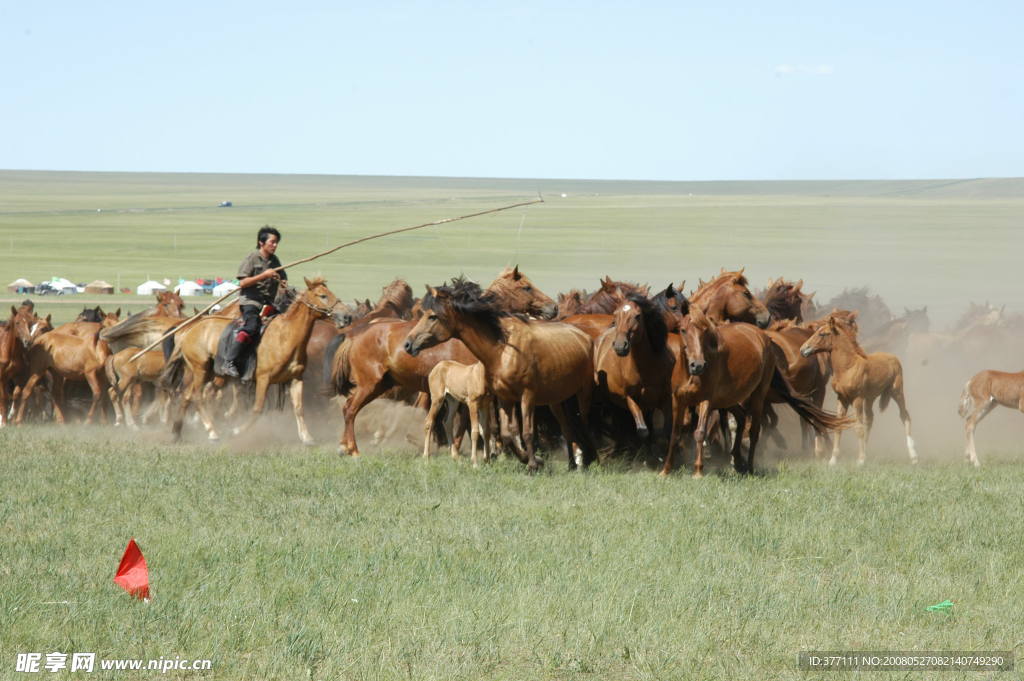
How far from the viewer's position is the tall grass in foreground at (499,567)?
6.84m

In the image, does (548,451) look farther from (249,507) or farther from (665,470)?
(249,507)

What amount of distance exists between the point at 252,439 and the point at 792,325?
6619 millimetres

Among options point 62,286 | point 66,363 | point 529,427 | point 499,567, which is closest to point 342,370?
point 529,427

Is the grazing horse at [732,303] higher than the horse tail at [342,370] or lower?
higher

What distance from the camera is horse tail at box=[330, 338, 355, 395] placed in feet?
48.7

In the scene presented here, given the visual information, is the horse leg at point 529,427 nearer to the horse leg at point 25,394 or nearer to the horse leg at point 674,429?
the horse leg at point 674,429

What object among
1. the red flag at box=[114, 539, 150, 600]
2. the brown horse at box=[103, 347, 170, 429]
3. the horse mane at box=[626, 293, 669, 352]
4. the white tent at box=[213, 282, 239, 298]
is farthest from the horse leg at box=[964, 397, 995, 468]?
the white tent at box=[213, 282, 239, 298]

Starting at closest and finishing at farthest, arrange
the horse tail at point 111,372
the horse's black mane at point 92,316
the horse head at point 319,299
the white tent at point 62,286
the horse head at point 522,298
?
the horse head at point 522,298, the horse head at point 319,299, the horse tail at point 111,372, the horse's black mane at point 92,316, the white tent at point 62,286

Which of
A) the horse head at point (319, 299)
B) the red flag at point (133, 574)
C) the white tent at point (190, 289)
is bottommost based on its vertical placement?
the white tent at point (190, 289)

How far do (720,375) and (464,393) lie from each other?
8.61ft

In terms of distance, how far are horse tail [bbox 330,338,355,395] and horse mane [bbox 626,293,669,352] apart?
3708 millimetres

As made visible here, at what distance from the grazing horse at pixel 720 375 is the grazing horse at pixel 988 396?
1694 millimetres

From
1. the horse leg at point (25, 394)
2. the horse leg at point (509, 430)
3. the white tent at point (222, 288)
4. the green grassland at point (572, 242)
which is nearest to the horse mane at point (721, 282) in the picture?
the horse leg at point (509, 430)

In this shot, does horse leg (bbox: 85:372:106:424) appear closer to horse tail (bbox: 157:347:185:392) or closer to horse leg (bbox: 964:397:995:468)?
horse tail (bbox: 157:347:185:392)
